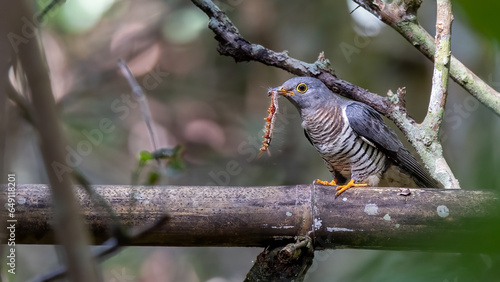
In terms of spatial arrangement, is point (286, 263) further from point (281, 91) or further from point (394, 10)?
point (394, 10)

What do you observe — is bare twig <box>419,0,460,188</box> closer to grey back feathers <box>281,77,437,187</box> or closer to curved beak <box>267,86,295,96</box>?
grey back feathers <box>281,77,437,187</box>

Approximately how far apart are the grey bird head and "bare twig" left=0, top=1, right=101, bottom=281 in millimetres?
2073

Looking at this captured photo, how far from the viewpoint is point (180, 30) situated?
497 cm

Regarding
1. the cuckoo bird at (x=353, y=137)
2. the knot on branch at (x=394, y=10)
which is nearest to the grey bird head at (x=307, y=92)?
the cuckoo bird at (x=353, y=137)

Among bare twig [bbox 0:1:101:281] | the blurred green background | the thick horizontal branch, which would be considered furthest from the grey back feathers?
bare twig [bbox 0:1:101:281]

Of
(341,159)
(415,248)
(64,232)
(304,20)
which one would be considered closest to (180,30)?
(304,20)

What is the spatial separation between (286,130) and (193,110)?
1.03 meters

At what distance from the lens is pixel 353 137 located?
101 inches

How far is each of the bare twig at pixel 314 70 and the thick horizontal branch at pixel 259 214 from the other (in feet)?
1.36

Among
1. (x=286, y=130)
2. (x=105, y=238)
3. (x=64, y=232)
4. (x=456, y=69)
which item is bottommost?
(x=64, y=232)

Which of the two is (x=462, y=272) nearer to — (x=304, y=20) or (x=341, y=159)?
(x=341, y=159)

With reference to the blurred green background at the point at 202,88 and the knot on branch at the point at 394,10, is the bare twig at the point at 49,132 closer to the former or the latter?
the knot on branch at the point at 394,10

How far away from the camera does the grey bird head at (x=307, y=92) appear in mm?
2561

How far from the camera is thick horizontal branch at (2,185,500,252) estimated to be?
186cm
